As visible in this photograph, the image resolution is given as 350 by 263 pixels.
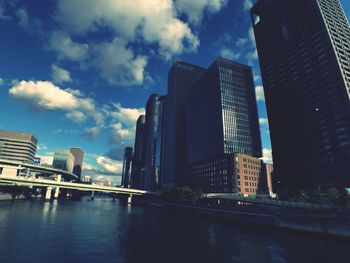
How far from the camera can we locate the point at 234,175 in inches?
6471

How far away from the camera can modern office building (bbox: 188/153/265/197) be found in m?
165

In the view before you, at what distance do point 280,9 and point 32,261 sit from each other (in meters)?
223

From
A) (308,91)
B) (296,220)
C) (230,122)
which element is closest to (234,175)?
(230,122)

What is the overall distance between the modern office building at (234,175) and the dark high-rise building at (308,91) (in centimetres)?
1455

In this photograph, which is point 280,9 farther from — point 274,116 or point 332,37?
point 274,116

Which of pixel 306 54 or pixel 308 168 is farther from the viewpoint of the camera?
pixel 306 54

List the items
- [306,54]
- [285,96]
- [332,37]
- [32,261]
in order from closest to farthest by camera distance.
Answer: [32,261] → [332,37] → [306,54] → [285,96]

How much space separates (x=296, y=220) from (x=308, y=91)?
119838mm

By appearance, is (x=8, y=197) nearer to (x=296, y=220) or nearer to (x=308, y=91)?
(x=296, y=220)

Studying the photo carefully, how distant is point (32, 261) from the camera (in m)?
31.4

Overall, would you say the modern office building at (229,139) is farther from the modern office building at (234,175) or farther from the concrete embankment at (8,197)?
the concrete embankment at (8,197)

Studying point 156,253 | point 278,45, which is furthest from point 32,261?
point 278,45

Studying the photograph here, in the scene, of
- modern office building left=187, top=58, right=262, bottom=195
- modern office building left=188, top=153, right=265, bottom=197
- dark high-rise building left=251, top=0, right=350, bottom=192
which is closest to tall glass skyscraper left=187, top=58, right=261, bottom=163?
modern office building left=187, top=58, right=262, bottom=195

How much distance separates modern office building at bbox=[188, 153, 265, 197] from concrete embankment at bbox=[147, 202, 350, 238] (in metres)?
70.5
